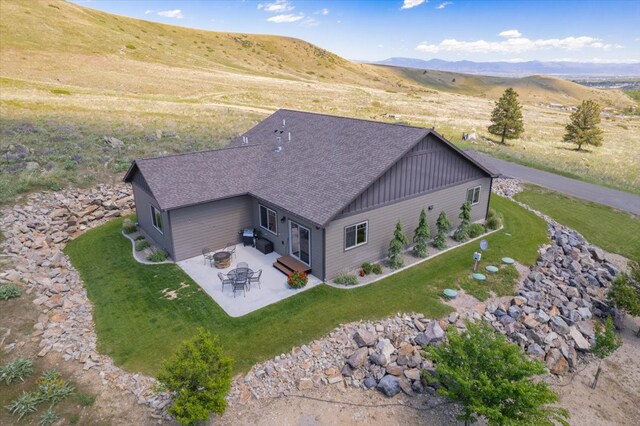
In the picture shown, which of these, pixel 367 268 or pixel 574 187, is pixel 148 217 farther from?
pixel 574 187

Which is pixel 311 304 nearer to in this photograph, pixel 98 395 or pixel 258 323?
pixel 258 323

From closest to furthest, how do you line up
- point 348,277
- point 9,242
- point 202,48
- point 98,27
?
1. point 348,277
2. point 9,242
3. point 98,27
4. point 202,48

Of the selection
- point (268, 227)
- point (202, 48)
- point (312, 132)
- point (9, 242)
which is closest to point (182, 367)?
point (268, 227)

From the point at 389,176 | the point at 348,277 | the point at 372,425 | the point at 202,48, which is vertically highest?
the point at 202,48

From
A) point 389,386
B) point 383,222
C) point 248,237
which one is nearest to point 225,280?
point 248,237

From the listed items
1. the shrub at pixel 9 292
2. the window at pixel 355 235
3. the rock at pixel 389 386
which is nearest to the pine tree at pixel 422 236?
the window at pixel 355 235

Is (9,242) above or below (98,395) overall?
above

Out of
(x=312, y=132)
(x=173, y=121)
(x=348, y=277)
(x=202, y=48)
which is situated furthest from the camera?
(x=202, y=48)

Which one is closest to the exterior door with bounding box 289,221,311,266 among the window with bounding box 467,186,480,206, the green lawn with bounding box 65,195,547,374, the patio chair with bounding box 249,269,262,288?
the green lawn with bounding box 65,195,547,374
